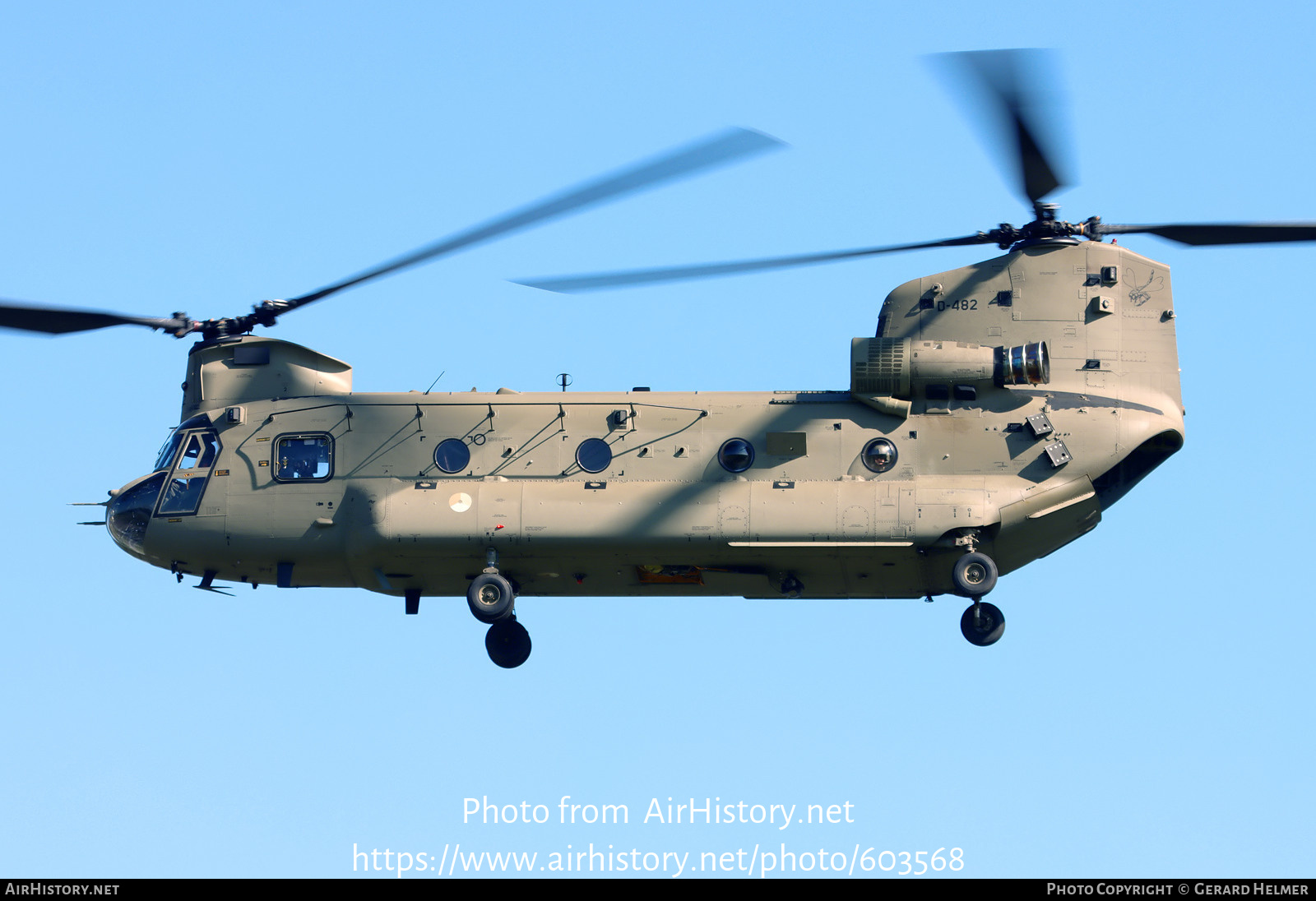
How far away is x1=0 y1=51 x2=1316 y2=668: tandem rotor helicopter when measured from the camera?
96.3 feet

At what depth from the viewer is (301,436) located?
103ft

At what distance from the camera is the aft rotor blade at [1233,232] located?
91.2ft

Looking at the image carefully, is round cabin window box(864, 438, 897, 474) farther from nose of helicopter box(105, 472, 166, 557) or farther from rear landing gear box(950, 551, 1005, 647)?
nose of helicopter box(105, 472, 166, 557)

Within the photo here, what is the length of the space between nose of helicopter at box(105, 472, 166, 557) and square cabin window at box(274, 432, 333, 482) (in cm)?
220

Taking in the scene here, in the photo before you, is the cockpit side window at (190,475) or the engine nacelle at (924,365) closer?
the engine nacelle at (924,365)

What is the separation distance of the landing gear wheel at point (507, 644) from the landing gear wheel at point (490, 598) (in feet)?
6.43

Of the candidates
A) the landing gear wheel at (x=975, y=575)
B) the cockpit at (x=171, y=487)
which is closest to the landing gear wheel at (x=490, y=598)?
the cockpit at (x=171, y=487)

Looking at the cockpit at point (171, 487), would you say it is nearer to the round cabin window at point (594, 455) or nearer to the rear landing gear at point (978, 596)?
the round cabin window at point (594, 455)

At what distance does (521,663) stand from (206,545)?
555 cm

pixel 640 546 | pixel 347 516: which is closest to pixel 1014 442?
pixel 640 546
